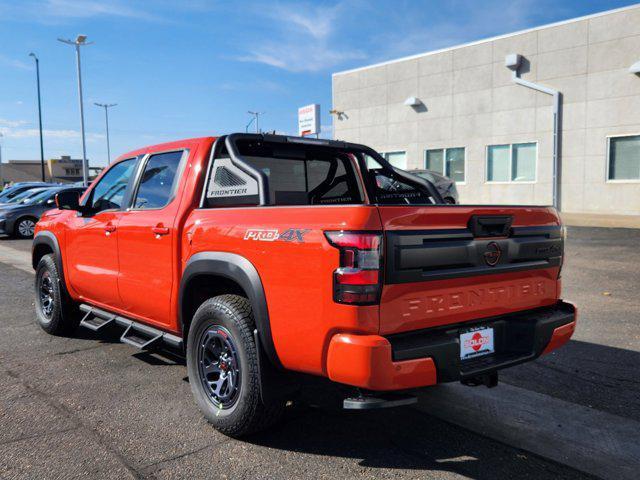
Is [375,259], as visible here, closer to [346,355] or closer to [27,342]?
[346,355]

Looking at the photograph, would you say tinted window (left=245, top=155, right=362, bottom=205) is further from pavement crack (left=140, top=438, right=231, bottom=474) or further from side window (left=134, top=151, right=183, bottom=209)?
pavement crack (left=140, top=438, right=231, bottom=474)

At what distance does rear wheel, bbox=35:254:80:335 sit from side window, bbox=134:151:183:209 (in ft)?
5.64

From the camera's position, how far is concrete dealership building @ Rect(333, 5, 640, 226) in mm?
18875

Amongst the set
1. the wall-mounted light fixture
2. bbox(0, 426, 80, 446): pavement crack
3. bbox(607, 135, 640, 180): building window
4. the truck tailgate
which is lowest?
bbox(0, 426, 80, 446): pavement crack

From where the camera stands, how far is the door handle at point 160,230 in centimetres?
384

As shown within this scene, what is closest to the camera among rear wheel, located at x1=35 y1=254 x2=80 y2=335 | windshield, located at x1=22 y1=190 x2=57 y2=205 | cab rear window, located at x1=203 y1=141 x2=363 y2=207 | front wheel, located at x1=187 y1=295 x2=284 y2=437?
front wheel, located at x1=187 y1=295 x2=284 y2=437

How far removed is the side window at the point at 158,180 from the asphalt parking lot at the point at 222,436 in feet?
4.61

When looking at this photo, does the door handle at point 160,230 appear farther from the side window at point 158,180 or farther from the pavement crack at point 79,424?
the pavement crack at point 79,424

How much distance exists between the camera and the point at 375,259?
2604 mm

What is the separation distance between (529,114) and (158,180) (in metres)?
19.7

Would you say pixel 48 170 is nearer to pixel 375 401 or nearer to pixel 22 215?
pixel 22 215

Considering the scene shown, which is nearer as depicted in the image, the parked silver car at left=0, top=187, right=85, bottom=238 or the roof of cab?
the roof of cab

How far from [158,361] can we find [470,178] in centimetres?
2023

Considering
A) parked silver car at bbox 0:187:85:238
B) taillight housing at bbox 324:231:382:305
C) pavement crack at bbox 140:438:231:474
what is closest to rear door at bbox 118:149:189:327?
pavement crack at bbox 140:438:231:474
